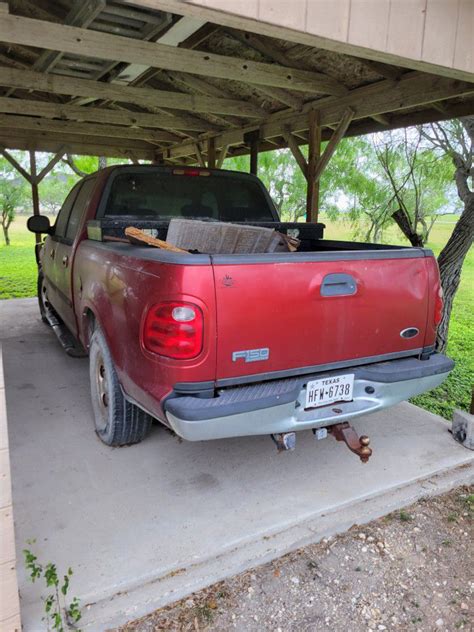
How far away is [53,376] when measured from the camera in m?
4.52

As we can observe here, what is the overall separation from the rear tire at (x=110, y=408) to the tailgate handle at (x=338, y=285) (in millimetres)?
1383

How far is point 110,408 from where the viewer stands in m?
2.97

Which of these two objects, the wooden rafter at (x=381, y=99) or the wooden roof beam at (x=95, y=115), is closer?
the wooden rafter at (x=381, y=99)

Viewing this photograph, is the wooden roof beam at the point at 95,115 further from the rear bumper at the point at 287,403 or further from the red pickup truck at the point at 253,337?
the rear bumper at the point at 287,403

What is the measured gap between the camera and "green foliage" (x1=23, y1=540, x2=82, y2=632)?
183cm

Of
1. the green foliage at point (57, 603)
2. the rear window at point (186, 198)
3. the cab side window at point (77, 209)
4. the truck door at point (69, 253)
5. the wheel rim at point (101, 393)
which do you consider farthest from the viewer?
the cab side window at point (77, 209)

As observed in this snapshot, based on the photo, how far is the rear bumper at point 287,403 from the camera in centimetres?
209

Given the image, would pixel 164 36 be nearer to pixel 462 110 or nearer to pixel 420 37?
pixel 420 37

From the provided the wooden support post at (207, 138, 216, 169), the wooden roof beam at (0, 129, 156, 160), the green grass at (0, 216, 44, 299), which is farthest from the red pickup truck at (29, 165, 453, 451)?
the wooden roof beam at (0, 129, 156, 160)

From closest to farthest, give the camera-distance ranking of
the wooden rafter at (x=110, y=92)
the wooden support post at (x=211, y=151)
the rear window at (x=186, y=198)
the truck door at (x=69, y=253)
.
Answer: the rear window at (x=186, y=198) → the truck door at (x=69, y=253) → the wooden rafter at (x=110, y=92) → the wooden support post at (x=211, y=151)

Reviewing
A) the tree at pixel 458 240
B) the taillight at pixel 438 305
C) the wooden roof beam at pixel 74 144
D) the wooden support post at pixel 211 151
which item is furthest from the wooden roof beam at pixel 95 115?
the taillight at pixel 438 305

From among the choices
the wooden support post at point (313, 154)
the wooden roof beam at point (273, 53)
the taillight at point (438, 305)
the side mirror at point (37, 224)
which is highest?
the wooden roof beam at point (273, 53)

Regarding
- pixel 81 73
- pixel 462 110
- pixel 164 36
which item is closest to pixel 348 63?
pixel 462 110

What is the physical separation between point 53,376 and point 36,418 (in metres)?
0.98
